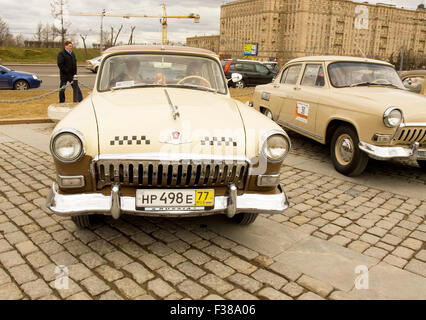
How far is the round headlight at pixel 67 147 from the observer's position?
2.98m

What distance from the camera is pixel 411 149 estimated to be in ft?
17.5

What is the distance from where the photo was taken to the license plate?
3.04 metres

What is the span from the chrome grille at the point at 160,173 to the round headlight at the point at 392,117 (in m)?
2.98

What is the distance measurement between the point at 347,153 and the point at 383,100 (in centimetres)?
96

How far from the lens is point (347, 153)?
234 inches

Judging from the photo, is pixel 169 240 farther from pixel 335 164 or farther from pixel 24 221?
pixel 335 164

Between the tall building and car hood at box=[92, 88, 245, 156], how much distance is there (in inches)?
4773

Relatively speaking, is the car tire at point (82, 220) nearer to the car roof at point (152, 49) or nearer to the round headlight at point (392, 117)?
the car roof at point (152, 49)

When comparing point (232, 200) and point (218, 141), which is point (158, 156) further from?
point (232, 200)

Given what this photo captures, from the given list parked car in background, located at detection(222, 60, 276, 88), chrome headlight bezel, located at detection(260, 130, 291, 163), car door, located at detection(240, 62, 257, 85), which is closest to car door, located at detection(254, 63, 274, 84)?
parked car in background, located at detection(222, 60, 276, 88)
